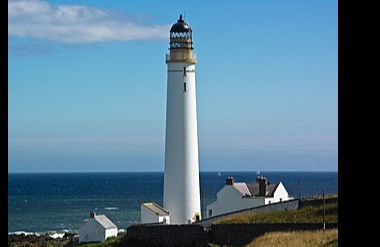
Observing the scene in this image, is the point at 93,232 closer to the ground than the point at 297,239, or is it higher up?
higher up

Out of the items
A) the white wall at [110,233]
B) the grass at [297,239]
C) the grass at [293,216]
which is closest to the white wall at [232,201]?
the grass at [293,216]

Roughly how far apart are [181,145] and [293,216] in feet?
12.3

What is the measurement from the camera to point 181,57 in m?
16.2

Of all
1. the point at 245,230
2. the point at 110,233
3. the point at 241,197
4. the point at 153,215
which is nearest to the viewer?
the point at 245,230

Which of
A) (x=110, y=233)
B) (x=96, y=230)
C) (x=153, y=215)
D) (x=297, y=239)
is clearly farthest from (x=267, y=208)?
(x=96, y=230)

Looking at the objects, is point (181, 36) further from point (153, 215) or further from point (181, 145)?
point (153, 215)

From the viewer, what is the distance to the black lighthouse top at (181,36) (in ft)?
54.3

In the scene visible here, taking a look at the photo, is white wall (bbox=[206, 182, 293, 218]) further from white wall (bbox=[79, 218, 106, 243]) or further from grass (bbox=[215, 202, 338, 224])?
white wall (bbox=[79, 218, 106, 243])

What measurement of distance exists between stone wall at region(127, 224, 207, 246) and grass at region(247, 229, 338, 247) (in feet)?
4.40

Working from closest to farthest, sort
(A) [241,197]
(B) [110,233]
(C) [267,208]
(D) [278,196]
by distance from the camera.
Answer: (C) [267,208] < (A) [241,197] < (D) [278,196] < (B) [110,233]

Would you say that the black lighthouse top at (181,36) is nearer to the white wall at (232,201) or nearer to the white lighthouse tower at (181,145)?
the white lighthouse tower at (181,145)

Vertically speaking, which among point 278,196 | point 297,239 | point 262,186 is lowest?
point 297,239
